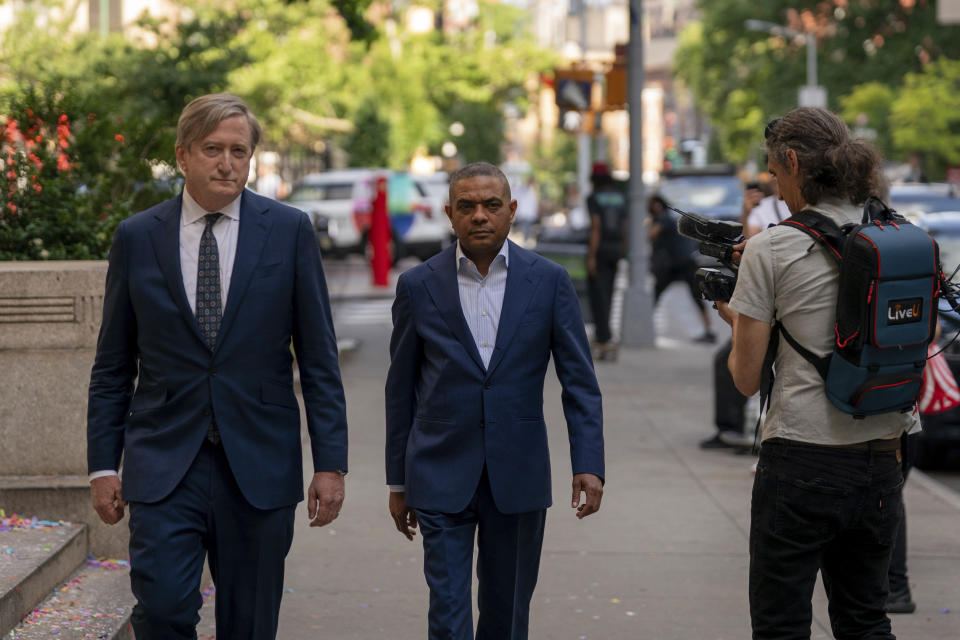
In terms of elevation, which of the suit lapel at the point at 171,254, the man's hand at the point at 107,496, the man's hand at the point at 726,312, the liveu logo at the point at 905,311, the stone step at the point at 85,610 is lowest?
the stone step at the point at 85,610

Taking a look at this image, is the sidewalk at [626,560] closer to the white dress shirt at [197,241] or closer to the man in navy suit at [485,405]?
the man in navy suit at [485,405]

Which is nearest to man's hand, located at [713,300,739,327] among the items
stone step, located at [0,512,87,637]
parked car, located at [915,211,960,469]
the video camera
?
the video camera

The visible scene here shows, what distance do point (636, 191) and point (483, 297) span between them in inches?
507

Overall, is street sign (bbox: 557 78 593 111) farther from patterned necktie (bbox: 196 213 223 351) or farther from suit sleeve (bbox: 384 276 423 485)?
patterned necktie (bbox: 196 213 223 351)

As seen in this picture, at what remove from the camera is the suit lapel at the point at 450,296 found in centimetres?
423

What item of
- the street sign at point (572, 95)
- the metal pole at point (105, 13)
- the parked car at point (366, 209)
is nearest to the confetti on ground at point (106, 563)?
the street sign at point (572, 95)

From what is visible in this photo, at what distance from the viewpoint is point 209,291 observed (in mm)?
3865

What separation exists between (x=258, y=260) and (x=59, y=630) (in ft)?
5.97

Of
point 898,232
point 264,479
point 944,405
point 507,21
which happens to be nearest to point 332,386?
point 264,479

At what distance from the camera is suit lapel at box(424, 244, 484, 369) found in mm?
4227

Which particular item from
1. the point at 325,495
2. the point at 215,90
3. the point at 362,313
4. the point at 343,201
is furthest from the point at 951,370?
the point at 343,201

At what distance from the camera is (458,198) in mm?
4242

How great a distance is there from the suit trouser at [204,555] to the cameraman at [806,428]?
1.25m

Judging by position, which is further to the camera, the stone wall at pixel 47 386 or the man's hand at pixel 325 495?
the stone wall at pixel 47 386
